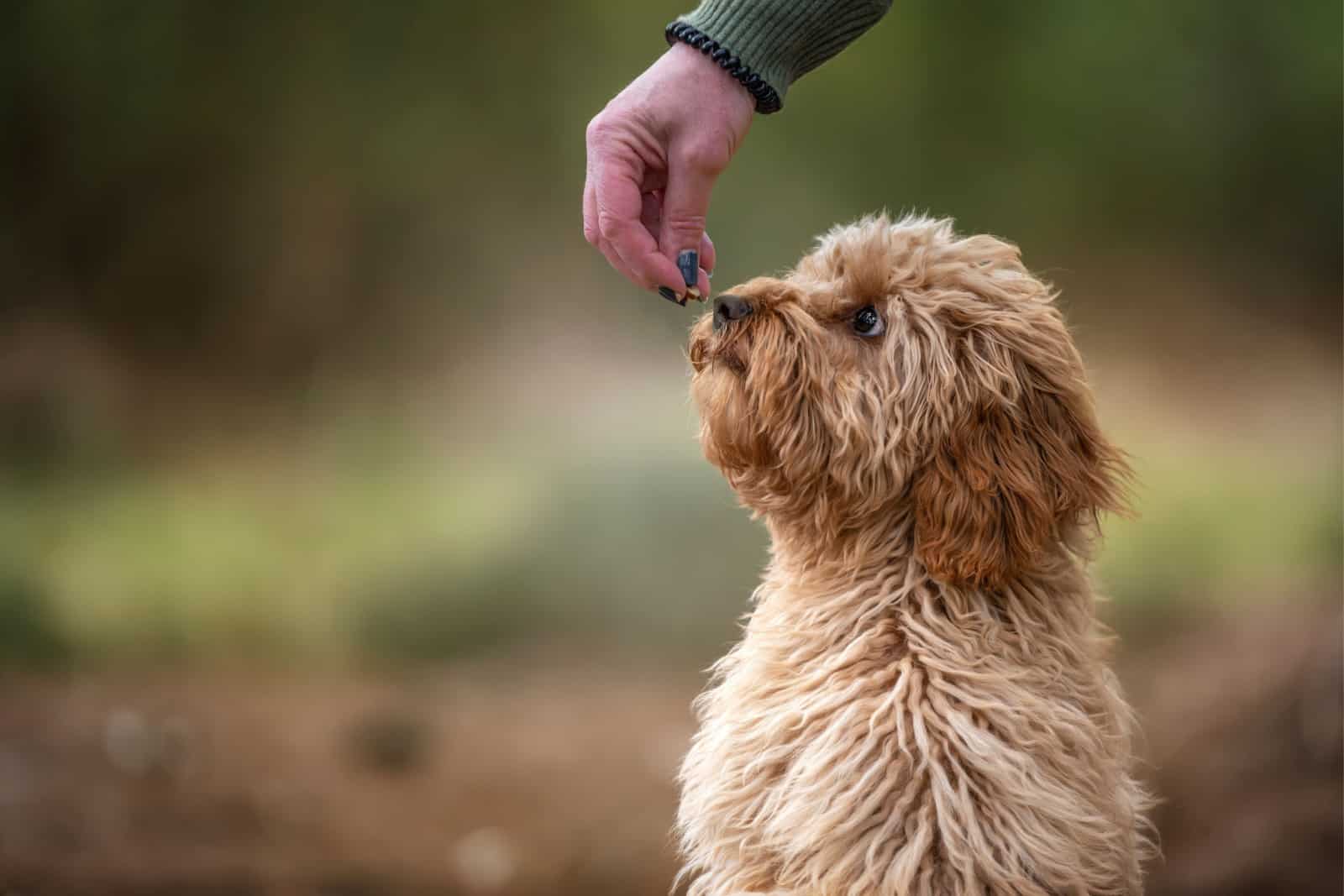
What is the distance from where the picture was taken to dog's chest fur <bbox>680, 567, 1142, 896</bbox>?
5.72 feet

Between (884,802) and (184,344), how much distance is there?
327cm

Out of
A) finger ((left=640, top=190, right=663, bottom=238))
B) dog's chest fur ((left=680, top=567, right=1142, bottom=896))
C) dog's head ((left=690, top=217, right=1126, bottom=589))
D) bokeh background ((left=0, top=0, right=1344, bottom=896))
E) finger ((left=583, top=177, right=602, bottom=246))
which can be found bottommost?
dog's chest fur ((left=680, top=567, right=1142, bottom=896))

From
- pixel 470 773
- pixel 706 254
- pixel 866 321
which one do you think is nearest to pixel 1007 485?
pixel 866 321

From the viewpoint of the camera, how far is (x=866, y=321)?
77.1 inches

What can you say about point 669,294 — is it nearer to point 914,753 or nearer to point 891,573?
point 891,573

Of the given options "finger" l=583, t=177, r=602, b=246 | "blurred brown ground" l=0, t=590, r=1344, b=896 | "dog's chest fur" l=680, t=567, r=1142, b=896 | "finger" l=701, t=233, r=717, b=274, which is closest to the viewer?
"dog's chest fur" l=680, t=567, r=1142, b=896

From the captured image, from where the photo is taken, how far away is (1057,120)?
3932 millimetres

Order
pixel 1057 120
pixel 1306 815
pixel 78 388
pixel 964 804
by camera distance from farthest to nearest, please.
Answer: pixel 78 388
pixel 1057 120
pixel 1306 815
pixel 964 804

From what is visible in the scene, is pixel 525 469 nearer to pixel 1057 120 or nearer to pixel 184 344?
pixel 184 344

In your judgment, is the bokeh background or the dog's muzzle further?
the bokeh background

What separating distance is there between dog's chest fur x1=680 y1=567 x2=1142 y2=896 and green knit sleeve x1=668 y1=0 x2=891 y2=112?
0.78m

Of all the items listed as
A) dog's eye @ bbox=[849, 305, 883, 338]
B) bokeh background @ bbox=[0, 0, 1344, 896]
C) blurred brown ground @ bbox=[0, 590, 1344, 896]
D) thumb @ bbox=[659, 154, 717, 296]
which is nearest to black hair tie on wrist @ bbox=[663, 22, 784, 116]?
thumb @ bbox=[659, 154, 717, 296]

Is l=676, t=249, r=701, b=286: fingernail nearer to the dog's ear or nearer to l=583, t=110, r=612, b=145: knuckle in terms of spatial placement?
l=583, t=110, r=612, b=145: knuckle

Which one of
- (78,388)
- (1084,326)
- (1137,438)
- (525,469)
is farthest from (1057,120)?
(78,388)
